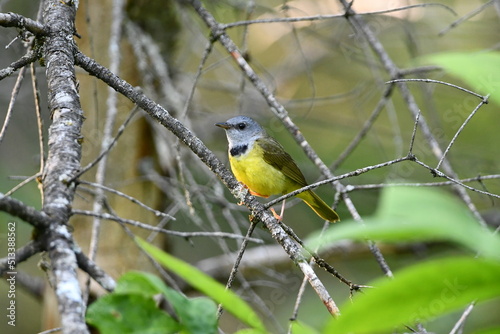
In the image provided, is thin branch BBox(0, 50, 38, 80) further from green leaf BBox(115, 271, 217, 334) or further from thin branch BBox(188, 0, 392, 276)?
green leaf BBox(115, 271, 217, 334)

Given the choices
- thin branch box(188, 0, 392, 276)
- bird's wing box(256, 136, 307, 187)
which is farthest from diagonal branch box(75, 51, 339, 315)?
bird's wing box(256, 136, 307, 187)

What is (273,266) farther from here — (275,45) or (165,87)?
(275,45)

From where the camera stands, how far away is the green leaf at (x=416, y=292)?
20.8 inches

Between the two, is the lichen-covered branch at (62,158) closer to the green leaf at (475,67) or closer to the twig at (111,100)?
the green leaf at (475,67)

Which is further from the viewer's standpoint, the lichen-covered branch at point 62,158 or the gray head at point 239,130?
A: the gray head at point 239,130

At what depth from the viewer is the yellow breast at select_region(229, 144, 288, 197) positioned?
4.71 metres

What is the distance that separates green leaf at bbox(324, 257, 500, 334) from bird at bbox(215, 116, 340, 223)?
404cm

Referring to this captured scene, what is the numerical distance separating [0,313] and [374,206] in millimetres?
3969

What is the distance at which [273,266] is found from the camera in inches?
198

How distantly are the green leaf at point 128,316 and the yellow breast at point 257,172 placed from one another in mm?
3905

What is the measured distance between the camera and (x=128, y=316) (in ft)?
2.60

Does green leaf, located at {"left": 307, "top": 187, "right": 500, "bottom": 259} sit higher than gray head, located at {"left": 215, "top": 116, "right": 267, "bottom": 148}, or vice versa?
gray head, located at {"left": 215, "top": 116, "right": 267, "bottom": 148}

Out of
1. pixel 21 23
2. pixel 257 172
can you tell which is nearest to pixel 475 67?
pixel 21 23

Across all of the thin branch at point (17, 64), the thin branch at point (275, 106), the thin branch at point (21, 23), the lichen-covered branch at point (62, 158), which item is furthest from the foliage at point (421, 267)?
the thin branch at point (275, 106)
